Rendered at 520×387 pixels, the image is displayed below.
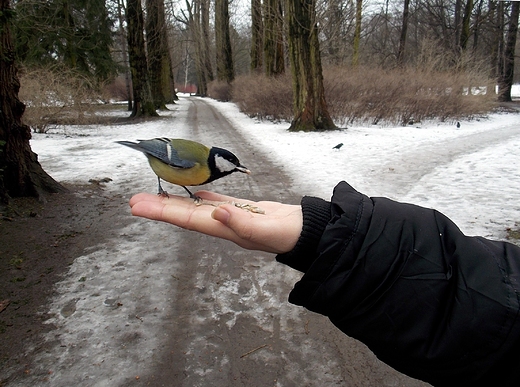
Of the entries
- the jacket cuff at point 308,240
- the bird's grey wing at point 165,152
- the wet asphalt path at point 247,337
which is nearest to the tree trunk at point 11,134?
the wet asphalt path at point 247,337

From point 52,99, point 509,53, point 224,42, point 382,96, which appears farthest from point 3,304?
point 509,53

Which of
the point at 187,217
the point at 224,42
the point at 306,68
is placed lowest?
the point at 187,217

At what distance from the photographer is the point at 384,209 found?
5.29 ft

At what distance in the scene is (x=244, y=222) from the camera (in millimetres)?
1789

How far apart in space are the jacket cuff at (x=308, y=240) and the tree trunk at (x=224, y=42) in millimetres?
37065

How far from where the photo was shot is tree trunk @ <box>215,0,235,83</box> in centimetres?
3518

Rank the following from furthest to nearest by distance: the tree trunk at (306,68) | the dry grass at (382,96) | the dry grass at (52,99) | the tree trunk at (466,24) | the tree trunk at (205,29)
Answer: the tree trunk at (205,29), the tree trunk at (466,24), the dry grass at (382,96), the tree trunk at (306,68), the dry grass at (52,99)

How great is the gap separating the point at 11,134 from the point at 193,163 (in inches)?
176

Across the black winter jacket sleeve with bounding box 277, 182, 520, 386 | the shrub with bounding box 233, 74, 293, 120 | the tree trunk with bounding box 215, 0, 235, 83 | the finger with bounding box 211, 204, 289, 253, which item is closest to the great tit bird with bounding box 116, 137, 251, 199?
the finger with bounding box 211, 204, 289, 253

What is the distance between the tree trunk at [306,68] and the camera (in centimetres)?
1363

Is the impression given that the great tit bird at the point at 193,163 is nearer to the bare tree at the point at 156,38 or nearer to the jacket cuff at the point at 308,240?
the jacket cuff at the point at 308,240

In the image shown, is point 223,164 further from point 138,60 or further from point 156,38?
point 156,38

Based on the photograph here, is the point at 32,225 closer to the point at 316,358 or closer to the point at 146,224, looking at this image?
the point at 146,224

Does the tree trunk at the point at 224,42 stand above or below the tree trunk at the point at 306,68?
above
